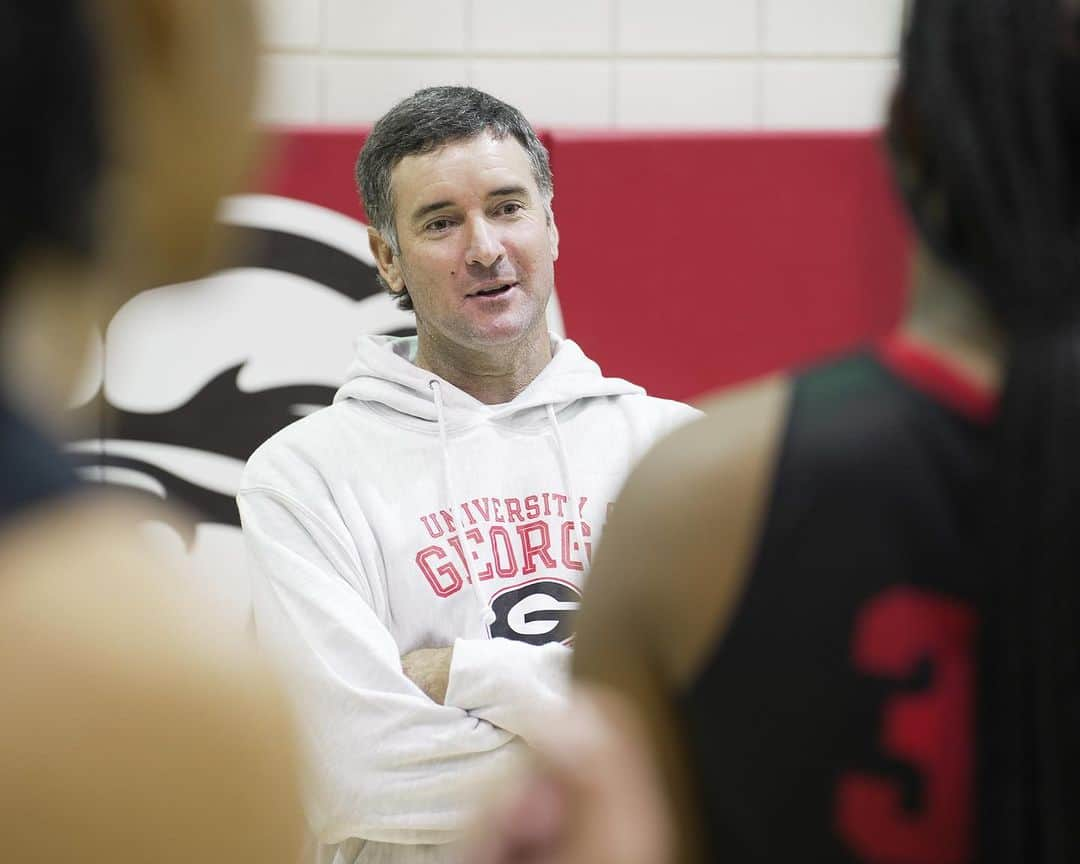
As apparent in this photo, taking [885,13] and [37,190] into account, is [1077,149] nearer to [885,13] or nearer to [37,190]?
[37,190]

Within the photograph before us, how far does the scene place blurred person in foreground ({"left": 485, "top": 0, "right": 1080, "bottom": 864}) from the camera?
0.71 meters

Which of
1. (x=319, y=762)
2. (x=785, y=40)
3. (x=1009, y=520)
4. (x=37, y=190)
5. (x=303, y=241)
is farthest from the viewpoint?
(x=785, y=40)

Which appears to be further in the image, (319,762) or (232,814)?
(319,762)

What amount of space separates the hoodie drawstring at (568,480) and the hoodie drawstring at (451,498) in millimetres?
186

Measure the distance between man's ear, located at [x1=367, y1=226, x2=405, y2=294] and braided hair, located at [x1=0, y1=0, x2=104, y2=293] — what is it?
7.39 feet

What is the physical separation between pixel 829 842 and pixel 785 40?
356 cm

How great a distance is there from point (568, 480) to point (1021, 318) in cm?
168

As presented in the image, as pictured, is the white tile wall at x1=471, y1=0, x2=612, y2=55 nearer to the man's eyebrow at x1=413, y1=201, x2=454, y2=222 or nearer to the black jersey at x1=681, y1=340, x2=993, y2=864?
the man's eyebrow at x1=413, y1=201, x2=454, y2=222

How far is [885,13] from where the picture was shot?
400cm

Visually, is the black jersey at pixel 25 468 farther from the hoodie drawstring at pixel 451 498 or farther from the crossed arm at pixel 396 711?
the hoodie drawstring at pixel 451 498

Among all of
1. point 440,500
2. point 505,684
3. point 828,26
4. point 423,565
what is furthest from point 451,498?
point 828,26

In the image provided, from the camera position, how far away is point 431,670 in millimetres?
2133

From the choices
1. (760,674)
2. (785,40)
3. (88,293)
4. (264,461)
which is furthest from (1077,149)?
(785,40)

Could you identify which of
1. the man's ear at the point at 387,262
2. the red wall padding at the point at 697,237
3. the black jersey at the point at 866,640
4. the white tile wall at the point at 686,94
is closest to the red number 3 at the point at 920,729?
the black jersey at the point at 866,640
